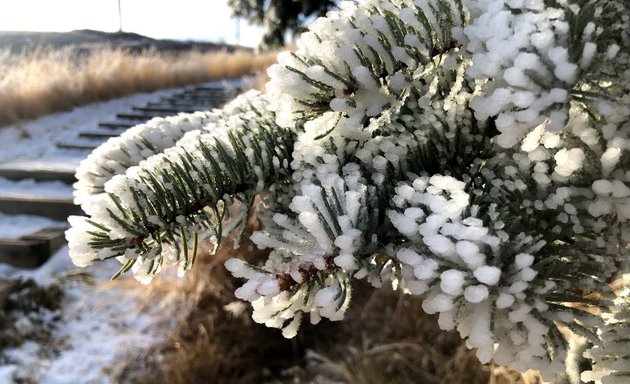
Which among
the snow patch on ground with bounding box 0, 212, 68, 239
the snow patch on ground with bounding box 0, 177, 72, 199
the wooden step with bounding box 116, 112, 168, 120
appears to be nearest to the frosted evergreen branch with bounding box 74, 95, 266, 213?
the snow patch on ground with bounding box 0, 212, 68, 239

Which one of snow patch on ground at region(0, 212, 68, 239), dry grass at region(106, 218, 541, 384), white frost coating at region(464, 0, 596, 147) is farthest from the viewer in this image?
snow patch on ground at region(0, 212, 68, 239)

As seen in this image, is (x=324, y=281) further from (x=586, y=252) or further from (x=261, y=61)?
(x=261, y=61)

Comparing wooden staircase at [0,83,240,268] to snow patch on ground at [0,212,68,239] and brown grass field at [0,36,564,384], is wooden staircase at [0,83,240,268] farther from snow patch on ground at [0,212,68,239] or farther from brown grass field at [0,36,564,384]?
brown grass field at [0,36,564,384]

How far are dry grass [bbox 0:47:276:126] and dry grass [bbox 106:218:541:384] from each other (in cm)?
367

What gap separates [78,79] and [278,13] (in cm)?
542

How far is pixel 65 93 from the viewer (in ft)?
17.9

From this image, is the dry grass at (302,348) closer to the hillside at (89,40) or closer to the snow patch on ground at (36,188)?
the snow patch on ground at (36,188)

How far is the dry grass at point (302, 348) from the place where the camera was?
1.84 metres

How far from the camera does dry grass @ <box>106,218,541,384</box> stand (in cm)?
184

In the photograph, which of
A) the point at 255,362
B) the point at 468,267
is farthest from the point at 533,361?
the point at 255,362

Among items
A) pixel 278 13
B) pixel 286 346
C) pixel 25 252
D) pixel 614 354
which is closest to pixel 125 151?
pixel 614 354

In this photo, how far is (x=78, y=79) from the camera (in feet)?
18.8

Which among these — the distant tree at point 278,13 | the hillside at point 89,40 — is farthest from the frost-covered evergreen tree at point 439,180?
the hillside at point 89,40

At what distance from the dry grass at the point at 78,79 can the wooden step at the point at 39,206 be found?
1.91 m
